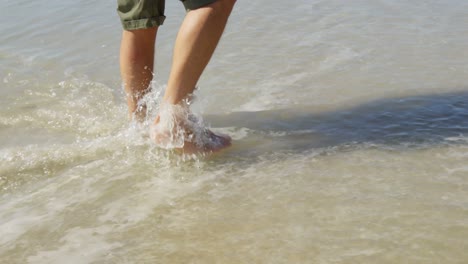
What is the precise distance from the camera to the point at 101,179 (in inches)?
87.6

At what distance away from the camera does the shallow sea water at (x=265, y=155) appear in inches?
67.3

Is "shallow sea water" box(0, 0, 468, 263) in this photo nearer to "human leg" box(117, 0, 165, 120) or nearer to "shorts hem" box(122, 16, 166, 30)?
"human leg" box(117, 0, 165, 120)

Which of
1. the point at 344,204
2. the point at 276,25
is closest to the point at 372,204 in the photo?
the point at 344,204

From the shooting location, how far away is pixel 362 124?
8.71 ft

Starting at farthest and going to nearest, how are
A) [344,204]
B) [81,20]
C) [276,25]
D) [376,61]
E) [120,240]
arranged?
[81,20], [276,25], [376,61], [344,204], [120,240]

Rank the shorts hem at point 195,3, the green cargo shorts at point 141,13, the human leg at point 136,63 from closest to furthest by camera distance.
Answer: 1. the shorts hem at point 195,3
2. the green cargo shorts at point 141,13
3. the human leg at point 136,63

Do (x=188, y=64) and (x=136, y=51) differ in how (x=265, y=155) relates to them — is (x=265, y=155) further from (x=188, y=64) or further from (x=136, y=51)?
(x=136, y=51)

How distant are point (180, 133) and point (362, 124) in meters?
0.82

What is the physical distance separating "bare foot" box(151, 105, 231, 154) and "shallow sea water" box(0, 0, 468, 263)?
0.06 m

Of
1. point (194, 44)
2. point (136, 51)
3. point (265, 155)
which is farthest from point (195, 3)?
point (265, 155)

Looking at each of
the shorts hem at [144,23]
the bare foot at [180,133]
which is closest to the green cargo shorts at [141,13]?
the shorts hem at [144,23]

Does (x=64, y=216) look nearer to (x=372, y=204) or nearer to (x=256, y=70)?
(x=372, y=204)

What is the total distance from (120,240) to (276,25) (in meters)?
2.95

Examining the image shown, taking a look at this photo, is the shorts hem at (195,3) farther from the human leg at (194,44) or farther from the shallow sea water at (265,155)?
the shallow sea water at (265,155)
